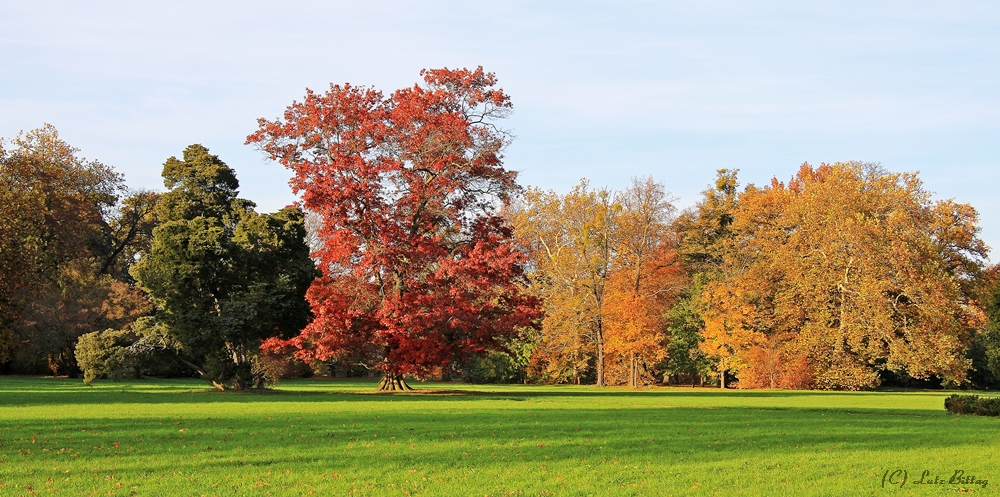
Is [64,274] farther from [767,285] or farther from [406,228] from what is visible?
[767,285]

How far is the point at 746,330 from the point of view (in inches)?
2085

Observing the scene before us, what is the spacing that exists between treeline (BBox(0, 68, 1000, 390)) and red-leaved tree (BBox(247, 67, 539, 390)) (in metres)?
0.10

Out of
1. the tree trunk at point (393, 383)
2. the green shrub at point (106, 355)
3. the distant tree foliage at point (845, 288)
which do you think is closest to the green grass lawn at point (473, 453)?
the green shrub at point (106, 355)

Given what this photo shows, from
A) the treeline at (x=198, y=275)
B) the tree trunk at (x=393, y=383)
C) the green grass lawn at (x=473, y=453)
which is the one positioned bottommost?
the green grass lawn at (x=473, y=453)

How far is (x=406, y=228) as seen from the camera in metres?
37.2

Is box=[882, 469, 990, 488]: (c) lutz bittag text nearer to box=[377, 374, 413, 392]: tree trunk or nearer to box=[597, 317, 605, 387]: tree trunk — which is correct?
box=[377, 374, 413, 392]: tree trunk

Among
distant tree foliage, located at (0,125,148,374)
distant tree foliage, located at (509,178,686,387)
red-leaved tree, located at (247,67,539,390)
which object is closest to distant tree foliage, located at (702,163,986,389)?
distant tree foliage, located at (509,178,686,387)

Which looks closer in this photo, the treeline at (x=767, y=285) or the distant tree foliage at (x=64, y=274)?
the treeline at (x=767, y=285)

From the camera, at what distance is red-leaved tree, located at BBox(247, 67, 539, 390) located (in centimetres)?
3481

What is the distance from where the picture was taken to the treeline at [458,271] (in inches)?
1384

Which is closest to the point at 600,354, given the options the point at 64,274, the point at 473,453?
the point at 64,274

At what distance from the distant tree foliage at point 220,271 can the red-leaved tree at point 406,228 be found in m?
1.71

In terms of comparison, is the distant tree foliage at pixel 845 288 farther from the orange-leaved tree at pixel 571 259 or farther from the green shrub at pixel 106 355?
the green shrub at pixel 106 355

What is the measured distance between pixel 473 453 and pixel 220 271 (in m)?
24.4
